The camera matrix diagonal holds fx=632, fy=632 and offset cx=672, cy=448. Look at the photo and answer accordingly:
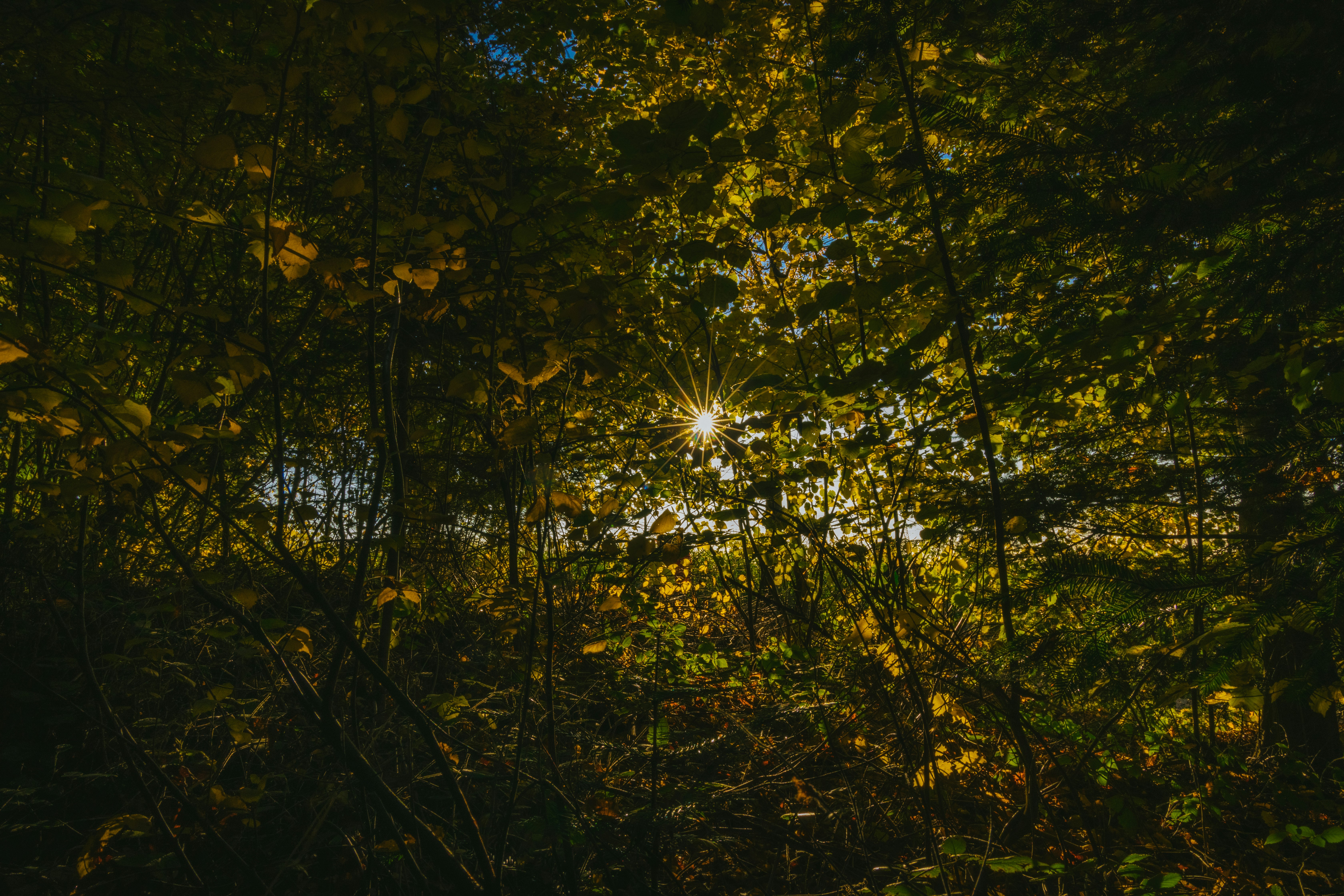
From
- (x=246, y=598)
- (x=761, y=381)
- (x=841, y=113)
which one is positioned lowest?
(x=246, y=598)

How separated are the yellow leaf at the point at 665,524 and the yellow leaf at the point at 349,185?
1.02 metres

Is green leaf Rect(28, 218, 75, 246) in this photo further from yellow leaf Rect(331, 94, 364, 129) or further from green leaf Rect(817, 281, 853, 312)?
green leaf Rect(817, 281, 853, 312)

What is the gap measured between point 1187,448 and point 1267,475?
2.95ft

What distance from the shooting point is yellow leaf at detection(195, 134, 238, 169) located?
3.97ft

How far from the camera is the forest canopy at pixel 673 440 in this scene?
4.88ft

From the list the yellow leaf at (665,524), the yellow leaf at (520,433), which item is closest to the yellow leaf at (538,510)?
the yellow leaf at (520,433)

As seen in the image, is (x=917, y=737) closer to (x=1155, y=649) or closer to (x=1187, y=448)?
(x=1155, y=649)

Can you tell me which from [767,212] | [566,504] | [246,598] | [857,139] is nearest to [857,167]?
[857,139]

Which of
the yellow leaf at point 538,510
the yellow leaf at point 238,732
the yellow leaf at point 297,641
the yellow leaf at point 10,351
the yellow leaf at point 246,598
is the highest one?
the yellow leaf at point 10,351

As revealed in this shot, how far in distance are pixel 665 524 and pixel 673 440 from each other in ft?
1.63

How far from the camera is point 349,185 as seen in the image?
4.35ft

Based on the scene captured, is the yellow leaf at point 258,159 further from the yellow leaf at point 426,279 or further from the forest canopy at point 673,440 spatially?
the yellow leaf at point 426,279

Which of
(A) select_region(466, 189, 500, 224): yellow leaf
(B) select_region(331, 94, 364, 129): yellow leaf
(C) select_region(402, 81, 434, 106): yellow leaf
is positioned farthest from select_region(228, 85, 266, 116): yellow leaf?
(A) select_region(466, 189, 500, 224): yellow leaf

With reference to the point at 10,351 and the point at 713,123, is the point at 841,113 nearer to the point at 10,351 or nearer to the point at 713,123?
the point at 713,123
